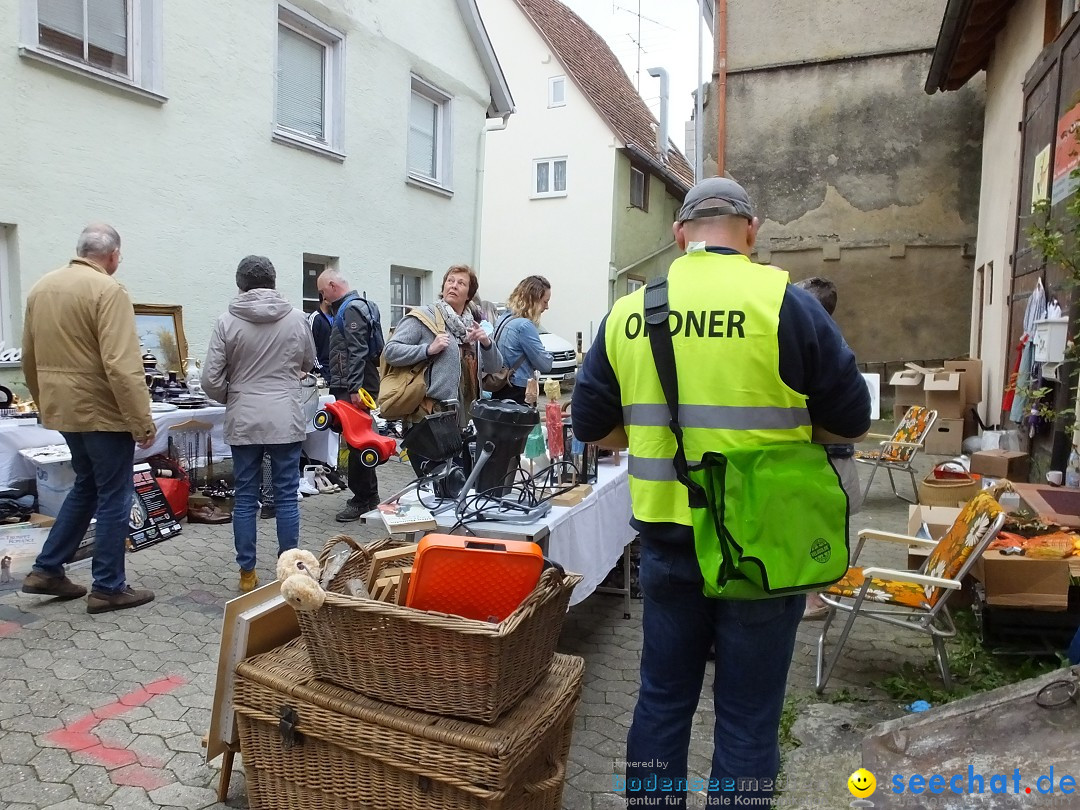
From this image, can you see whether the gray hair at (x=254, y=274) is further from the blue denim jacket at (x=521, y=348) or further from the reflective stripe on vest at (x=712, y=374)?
the reflective stripe on vest at (x=712, y=374)

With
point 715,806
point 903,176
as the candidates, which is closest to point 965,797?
point 715,806

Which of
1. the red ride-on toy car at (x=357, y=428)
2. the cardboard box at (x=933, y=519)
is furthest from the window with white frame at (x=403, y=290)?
the cardboard box at (x=933, y=519)

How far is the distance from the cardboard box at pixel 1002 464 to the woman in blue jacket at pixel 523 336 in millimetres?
3780

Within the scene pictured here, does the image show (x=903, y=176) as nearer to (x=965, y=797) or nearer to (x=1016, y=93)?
(x=1016, y=93)

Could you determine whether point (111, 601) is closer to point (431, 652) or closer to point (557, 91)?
point (431, 652)

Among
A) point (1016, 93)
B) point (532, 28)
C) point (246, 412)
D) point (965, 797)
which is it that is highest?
point (532, 28)

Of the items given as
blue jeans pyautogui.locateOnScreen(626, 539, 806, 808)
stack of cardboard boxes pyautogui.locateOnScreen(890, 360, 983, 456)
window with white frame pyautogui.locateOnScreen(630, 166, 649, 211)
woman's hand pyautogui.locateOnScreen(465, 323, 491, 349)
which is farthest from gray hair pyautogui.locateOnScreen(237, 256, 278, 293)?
window with white frame pyautogui.locateOnScreen(630, 166, 649, 211)

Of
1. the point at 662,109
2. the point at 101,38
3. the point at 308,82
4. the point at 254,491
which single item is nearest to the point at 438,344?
the point at 254,491

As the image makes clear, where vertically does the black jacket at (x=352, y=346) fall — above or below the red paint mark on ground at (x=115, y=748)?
above

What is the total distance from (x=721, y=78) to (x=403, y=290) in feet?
21.9

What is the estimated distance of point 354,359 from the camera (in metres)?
5.96

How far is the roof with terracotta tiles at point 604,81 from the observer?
18.2m

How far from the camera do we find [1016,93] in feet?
26.5

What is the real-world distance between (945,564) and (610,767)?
5.80 ft
